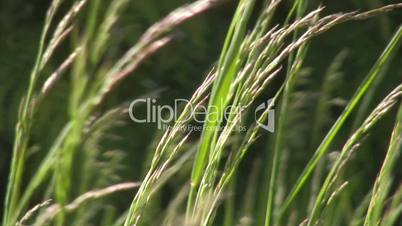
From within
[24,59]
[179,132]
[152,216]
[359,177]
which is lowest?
[359,177]

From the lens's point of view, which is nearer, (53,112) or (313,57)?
(53,112)

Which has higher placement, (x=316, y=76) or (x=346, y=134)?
(x=316, y=76)

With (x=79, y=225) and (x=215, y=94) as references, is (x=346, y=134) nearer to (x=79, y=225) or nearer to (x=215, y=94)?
(x=79, y=225)

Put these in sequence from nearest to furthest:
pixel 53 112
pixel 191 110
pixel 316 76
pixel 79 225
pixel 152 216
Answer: pixel 191 110 < pixel 79 225 < pixel 152 216 < pixel 53 112 < pixel 316 76

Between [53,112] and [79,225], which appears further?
[53,112]

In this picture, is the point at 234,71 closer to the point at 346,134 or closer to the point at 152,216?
the point at 152,216

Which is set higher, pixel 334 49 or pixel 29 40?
pixel 29 40

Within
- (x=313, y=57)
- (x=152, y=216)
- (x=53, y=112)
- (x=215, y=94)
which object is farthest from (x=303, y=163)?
(x=215, y=94)

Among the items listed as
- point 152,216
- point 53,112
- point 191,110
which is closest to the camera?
point 191,110

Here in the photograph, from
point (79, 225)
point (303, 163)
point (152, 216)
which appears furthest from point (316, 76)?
point (79, 225)
